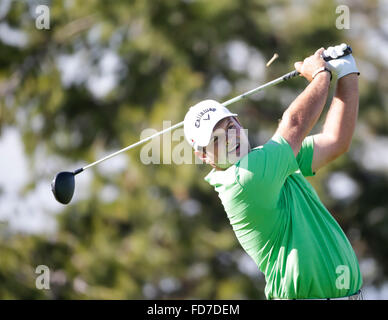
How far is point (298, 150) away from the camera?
3348mm

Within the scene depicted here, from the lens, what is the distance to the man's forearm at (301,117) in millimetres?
3301

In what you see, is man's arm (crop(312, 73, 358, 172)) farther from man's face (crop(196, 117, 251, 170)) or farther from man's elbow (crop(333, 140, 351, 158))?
man's face (crop(196, 117, 251, 170))

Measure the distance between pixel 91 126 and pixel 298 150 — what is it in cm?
845

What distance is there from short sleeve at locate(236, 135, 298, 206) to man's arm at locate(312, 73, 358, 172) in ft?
1.35

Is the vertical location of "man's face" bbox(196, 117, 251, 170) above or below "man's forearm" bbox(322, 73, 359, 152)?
below

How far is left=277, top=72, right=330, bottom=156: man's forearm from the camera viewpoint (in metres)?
3.30

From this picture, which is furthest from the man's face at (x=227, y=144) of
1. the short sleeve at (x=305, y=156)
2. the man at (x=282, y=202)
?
the short sleeve at (x=305, y=156)

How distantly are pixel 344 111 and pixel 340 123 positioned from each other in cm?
6

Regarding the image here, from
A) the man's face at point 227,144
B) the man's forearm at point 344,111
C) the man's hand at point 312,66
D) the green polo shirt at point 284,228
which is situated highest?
the man's hand at point 312,66

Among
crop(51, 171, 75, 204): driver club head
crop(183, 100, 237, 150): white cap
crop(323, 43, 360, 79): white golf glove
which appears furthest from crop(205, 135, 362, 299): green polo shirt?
crop(51, 171, 75, 204): driver club head

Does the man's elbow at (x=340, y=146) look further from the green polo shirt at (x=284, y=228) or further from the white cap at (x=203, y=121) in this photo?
the white cap at (x=203, y=121)

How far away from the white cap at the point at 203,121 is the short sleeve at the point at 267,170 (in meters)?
0.19
